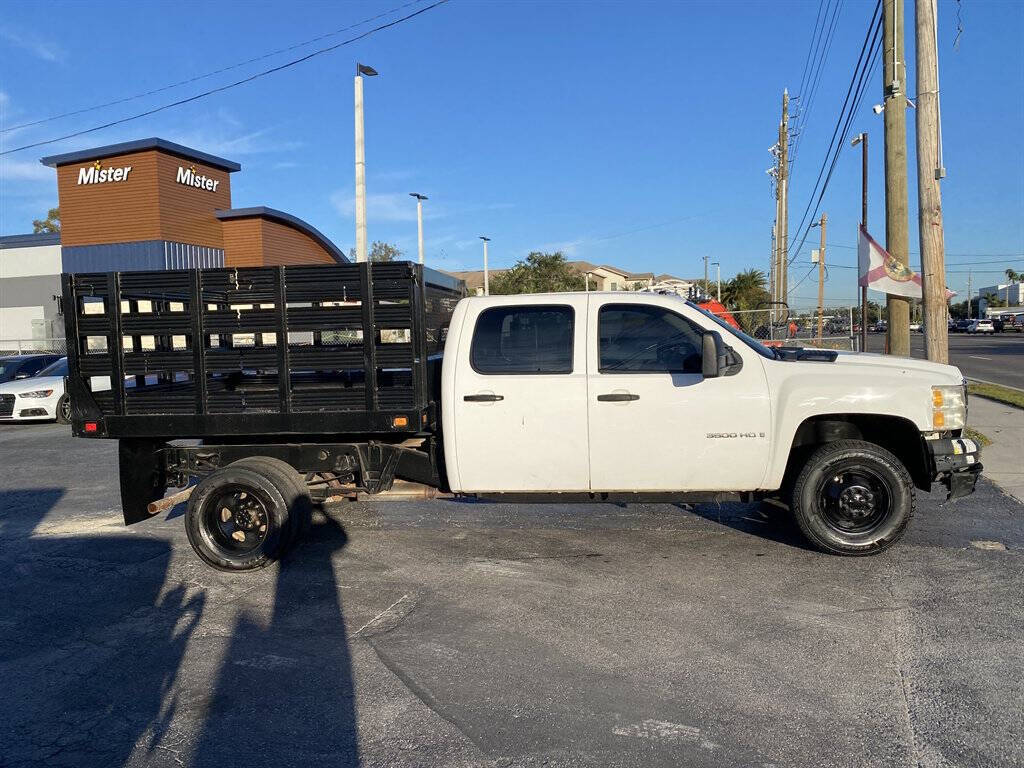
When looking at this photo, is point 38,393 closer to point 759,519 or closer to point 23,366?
point 23,366

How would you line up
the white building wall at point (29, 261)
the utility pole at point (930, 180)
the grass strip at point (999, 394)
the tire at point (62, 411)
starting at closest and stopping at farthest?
1. the utility pole at point (930, 180)
2. the grass strip at point (999, 394)
3. the tire at point (62, 411)
4. the white building wall at point (29, 261)

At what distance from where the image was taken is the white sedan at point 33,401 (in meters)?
16.1

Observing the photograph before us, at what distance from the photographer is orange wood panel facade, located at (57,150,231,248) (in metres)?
31.0

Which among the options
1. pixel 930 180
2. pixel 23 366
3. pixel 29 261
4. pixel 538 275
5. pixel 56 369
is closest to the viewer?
pixel 930 180

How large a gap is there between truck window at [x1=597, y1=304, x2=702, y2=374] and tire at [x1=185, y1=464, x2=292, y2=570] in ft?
8.74

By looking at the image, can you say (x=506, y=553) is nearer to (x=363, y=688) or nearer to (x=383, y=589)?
(x=383, y=589)

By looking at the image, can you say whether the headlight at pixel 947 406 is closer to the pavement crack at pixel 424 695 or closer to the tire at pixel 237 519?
the pavement crack at pixel 424 695

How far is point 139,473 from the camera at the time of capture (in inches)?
252

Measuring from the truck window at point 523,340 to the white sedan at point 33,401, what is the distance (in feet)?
43.7

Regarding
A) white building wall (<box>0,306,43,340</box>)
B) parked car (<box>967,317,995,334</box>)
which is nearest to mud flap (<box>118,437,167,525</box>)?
white building wall (<box>0,306,43,340</box>)

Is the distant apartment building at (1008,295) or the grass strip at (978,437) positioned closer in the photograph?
the grass strip at (978,437)

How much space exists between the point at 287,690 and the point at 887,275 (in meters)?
10.1

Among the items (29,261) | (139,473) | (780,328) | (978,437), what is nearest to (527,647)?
(139,473)

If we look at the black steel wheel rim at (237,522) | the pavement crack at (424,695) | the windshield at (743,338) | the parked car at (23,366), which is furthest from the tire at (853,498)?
the parked car at (23,366)
